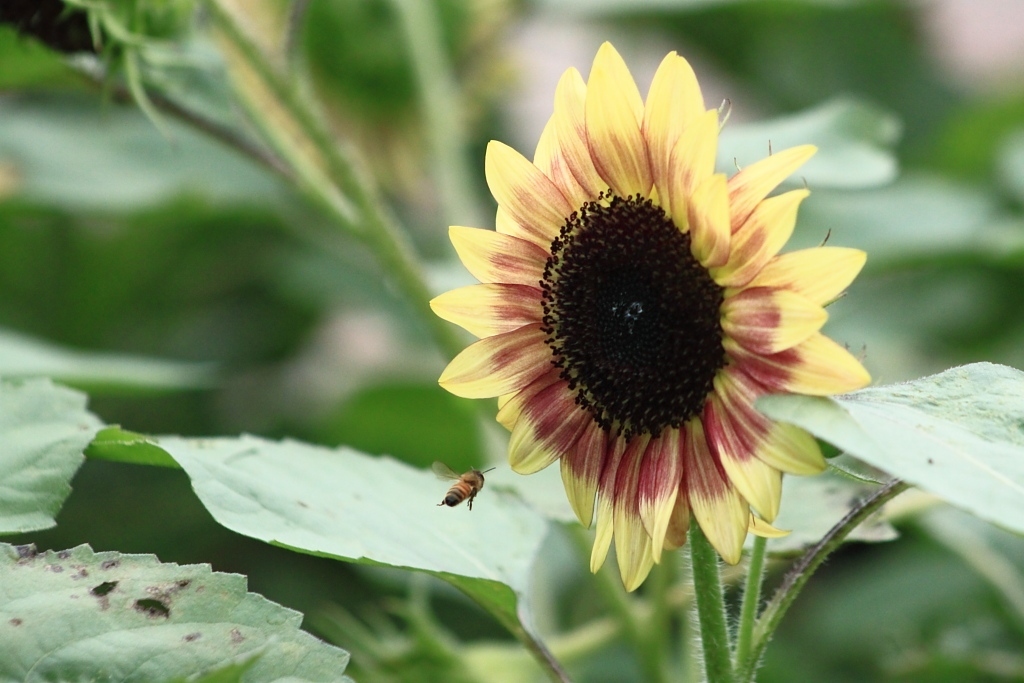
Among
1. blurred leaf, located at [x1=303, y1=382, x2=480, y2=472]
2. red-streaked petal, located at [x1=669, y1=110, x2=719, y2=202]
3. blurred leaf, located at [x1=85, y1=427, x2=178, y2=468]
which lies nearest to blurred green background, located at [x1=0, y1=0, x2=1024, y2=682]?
blurred leaf, located at [x1=303, y1=382, x2=480, y2=472]

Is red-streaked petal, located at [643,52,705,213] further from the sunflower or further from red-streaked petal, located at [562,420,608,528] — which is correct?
red-streaked petal, located at [562,420,608,528]

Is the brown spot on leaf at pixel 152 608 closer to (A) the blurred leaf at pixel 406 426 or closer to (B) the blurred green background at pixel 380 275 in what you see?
(B) the blurred green background at pixel 380 275

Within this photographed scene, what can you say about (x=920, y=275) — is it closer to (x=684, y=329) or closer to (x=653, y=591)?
(x=653, y=591)

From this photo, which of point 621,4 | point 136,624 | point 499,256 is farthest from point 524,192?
point 621,4

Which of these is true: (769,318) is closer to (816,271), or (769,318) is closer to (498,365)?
(816,271)

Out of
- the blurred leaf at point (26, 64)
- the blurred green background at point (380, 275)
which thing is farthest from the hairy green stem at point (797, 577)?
the blurred leaf at point (26, 64)

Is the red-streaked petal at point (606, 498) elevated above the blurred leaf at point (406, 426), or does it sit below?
above
